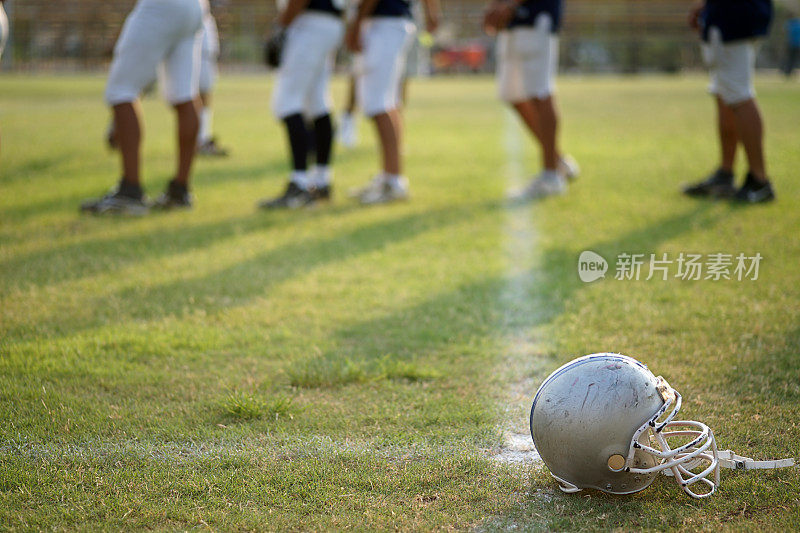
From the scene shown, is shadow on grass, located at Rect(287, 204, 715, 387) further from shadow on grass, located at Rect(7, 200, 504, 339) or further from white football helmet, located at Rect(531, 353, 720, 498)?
white football helmet, located at Rect(531, 353, 720, 498)

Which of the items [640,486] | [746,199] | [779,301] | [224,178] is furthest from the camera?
[224,178]

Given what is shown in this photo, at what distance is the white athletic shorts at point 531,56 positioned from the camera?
7043mm

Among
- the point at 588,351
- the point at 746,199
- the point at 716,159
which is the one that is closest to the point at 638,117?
the point at 716,159

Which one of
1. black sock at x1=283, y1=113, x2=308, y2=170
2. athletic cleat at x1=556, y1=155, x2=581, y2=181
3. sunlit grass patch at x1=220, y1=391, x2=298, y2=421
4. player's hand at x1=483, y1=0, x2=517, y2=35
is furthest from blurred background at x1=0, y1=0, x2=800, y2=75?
sunlit grass patch at x1=220, y1=391, x2=298, y2=421

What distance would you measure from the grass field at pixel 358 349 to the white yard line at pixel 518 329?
0.02 metres

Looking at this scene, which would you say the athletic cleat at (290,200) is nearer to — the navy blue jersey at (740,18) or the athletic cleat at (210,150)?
the athletic cleat at (210,150)

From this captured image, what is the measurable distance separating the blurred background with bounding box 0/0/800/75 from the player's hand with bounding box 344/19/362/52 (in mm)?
23072

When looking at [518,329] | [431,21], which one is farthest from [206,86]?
[518,329]

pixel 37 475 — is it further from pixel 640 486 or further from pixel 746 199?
pixel 746 199

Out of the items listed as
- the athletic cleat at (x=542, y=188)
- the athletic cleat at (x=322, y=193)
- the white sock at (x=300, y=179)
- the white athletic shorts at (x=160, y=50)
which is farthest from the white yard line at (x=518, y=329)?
the white athletic shorts at (x=160, y=50)

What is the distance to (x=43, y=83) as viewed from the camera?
22703 millimetres

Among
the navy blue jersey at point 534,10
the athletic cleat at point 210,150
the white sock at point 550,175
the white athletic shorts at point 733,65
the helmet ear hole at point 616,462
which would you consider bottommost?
the athletic cleat at point 210,150

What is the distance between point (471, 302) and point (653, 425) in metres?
2.06

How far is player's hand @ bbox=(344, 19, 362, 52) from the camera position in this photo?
6836 millimetres
